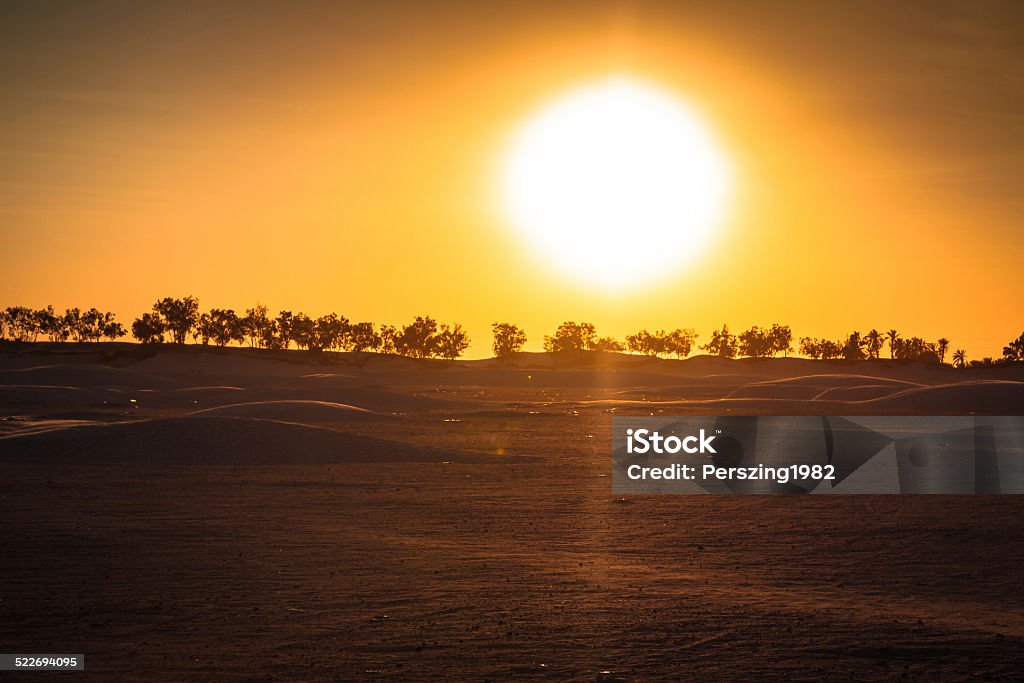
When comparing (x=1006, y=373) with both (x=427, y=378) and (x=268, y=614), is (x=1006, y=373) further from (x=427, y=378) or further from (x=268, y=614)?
(x=268, y=614)

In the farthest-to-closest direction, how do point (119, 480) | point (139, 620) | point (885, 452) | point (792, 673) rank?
point (885, 452) < point (119, 480) < point (139, 620) < point (792, 673)

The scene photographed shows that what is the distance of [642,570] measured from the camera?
19094mm

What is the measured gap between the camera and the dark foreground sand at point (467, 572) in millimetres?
13484

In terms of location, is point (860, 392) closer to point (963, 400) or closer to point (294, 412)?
point (963, 400)

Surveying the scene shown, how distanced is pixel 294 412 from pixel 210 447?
19.3 meters

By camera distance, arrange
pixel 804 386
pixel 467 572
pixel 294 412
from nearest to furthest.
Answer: pixel 467 572 → pixel 294 412 → pixel 804 386

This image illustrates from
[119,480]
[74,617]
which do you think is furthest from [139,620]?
[119,480]

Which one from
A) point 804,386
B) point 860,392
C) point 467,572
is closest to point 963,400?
point 860,392

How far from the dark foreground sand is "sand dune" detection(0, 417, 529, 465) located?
0.25m

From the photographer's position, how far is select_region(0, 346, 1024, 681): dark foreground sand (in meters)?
13.5

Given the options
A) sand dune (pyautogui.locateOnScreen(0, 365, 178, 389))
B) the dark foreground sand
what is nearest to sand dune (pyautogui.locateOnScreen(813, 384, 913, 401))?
the dark foreground sand

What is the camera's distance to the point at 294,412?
6078cm

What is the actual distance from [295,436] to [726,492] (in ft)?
67.4

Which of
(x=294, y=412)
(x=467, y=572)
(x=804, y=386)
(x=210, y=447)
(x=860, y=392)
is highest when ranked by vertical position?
(x=294, y=412)
